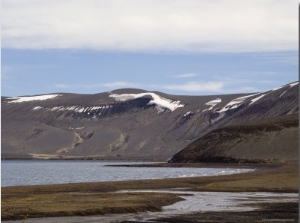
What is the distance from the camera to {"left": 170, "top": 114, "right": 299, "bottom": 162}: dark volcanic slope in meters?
156

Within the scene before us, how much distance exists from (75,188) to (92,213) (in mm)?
24071

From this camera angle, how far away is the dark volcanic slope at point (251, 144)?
156012 millimetres

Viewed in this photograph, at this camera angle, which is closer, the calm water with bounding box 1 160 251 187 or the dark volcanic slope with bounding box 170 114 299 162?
the calm water with bounding box 1 160 251 187

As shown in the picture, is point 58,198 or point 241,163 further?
point 241,163

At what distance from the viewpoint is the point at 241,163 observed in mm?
153125

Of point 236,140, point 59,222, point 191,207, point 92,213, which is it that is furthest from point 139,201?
point 236,140

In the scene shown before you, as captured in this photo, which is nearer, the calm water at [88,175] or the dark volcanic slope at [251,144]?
the calm water at [88,175]

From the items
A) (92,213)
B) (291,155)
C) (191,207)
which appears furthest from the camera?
(291,155)

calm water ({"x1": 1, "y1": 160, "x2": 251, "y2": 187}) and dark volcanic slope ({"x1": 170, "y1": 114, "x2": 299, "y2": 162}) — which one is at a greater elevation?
dark volcanic slope ({"x1": 170, "y1": 114, "x2": 299, "y2": 162})

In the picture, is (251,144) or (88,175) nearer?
(88,175)

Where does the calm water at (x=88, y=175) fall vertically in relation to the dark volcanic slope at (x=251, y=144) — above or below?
below

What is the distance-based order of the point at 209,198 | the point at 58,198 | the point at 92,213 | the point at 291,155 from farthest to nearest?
the point at 291,155
the point at 209,198
the point at 58,198
the point at 92,213

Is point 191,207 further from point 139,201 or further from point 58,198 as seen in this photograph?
point 58,198

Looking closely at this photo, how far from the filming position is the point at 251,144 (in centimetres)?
16412
